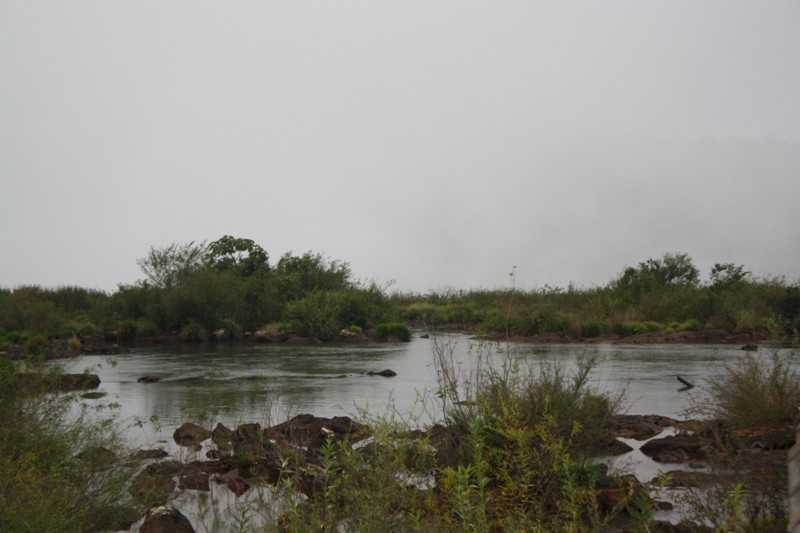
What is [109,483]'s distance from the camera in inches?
259

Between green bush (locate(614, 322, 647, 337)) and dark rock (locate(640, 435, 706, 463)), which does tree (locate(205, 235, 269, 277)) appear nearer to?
green bush (locate(614, 322, 647, 337))

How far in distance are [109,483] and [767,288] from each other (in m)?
37.1

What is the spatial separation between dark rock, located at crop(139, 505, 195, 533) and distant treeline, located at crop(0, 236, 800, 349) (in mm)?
22491

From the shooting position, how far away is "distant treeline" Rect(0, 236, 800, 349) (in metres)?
32.7

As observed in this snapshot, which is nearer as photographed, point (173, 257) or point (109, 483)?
point (109, 483)

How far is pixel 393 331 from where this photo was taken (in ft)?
118

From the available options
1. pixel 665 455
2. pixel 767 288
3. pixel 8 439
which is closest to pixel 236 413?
pixel 8 439

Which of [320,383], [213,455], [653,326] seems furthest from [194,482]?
[653,326]

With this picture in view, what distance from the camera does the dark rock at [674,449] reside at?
9070mm

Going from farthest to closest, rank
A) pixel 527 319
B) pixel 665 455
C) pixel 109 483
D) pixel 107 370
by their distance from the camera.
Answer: pixel 527 319 < pixel 107 370 < pixel 665 455 < pixel 109 483

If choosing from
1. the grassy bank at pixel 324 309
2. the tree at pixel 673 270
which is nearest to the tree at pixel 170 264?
the grassy bank at pixel 324 309

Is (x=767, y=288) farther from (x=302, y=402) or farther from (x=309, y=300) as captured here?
(x=302, y=402)

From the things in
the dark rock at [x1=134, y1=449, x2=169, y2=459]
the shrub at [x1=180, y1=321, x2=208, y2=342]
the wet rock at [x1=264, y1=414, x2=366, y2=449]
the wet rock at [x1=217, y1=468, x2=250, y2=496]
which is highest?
the shrub at [x1=180, y1=321, x2=208, y2=342]

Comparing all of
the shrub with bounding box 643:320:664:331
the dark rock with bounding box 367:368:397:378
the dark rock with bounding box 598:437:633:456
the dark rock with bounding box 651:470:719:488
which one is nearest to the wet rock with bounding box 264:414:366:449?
the dark rock with bounding box 598:437:633:456
